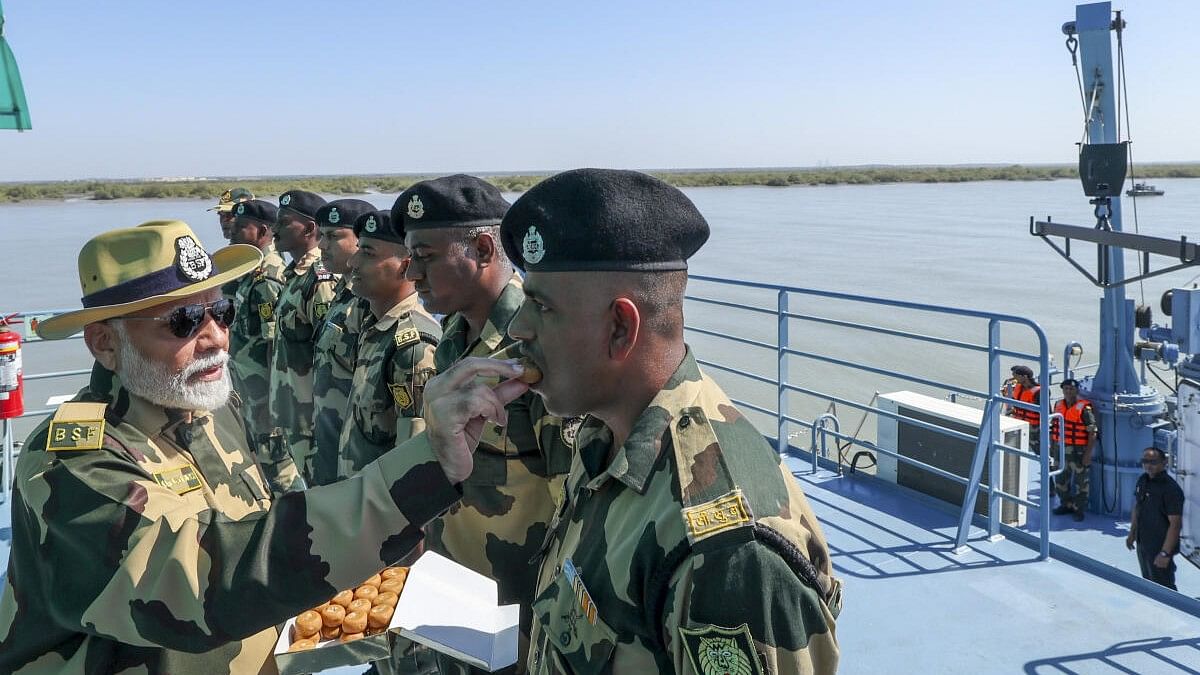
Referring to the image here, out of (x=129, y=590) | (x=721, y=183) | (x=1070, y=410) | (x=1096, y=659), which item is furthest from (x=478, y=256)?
(x=721, y=183)

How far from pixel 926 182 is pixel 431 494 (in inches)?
6257

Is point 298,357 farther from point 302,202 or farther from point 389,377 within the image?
point 389,377

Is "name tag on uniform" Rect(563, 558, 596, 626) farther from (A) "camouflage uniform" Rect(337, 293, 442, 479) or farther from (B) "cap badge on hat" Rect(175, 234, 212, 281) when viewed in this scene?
(A) "camouflage uniform" Rect(337, 293, 442, 479)


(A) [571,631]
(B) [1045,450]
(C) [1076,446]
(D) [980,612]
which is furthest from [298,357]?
(C) [1076,446]

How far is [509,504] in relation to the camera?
316cm

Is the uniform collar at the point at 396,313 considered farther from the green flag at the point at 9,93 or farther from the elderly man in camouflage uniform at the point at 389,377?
the green flag at the point at 9,93

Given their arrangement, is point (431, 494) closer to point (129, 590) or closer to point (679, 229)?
point (129, 590)

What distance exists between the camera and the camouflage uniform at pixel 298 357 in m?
A: 6.27

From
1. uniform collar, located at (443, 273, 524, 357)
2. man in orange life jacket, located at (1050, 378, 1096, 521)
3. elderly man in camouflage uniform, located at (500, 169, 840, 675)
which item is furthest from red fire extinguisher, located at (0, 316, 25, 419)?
man in orange life jacket, located at (1050, 378, 1096, 521)

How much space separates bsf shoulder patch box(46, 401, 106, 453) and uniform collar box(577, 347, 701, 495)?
1129 mm

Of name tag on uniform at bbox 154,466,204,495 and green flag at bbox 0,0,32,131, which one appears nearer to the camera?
name tag on uniform at bbox 154,466,204,495

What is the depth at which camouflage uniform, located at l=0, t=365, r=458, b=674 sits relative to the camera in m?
1.84

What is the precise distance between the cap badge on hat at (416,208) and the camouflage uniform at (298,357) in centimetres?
294

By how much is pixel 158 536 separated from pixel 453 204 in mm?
1985
